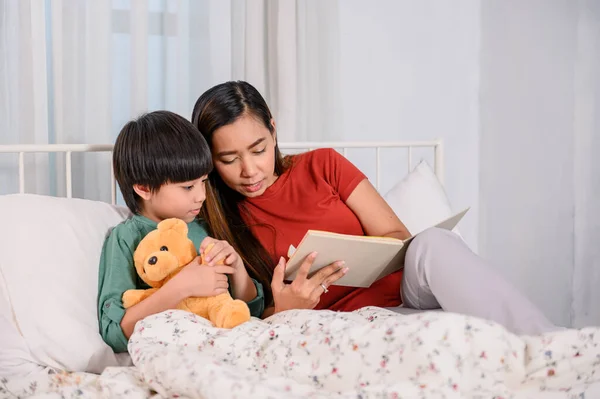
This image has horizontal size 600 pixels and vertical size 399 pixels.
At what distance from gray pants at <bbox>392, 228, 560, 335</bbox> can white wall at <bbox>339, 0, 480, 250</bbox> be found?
1.12 metres

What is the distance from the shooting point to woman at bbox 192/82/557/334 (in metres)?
1.13

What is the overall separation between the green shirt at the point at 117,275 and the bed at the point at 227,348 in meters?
0.02

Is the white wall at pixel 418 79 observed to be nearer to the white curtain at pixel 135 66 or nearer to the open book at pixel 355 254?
the white curtain at pixel 135 66

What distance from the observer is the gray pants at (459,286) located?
1009mm

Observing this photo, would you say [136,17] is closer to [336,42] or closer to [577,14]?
[336,42]

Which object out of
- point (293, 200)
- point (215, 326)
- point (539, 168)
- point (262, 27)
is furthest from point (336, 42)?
point (215, 326)

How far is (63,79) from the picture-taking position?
1612 mm

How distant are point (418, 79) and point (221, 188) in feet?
3.97

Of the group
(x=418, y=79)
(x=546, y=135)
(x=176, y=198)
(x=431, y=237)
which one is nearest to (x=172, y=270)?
(x=176, y=198)

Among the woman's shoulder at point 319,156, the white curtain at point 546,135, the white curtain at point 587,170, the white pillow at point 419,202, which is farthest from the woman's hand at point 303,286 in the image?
the white curtain at point 587,170

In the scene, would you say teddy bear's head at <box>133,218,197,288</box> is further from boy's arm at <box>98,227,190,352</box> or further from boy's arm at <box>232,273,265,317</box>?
boy's arm at <box>232,273,265,317</box>

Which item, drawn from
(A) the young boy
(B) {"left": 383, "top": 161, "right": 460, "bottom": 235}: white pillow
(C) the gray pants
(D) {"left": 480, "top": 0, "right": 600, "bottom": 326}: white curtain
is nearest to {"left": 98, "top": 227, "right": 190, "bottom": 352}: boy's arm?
(A) the young boy

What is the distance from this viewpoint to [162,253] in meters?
1.10

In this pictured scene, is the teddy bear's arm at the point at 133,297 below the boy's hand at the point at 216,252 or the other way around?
below
